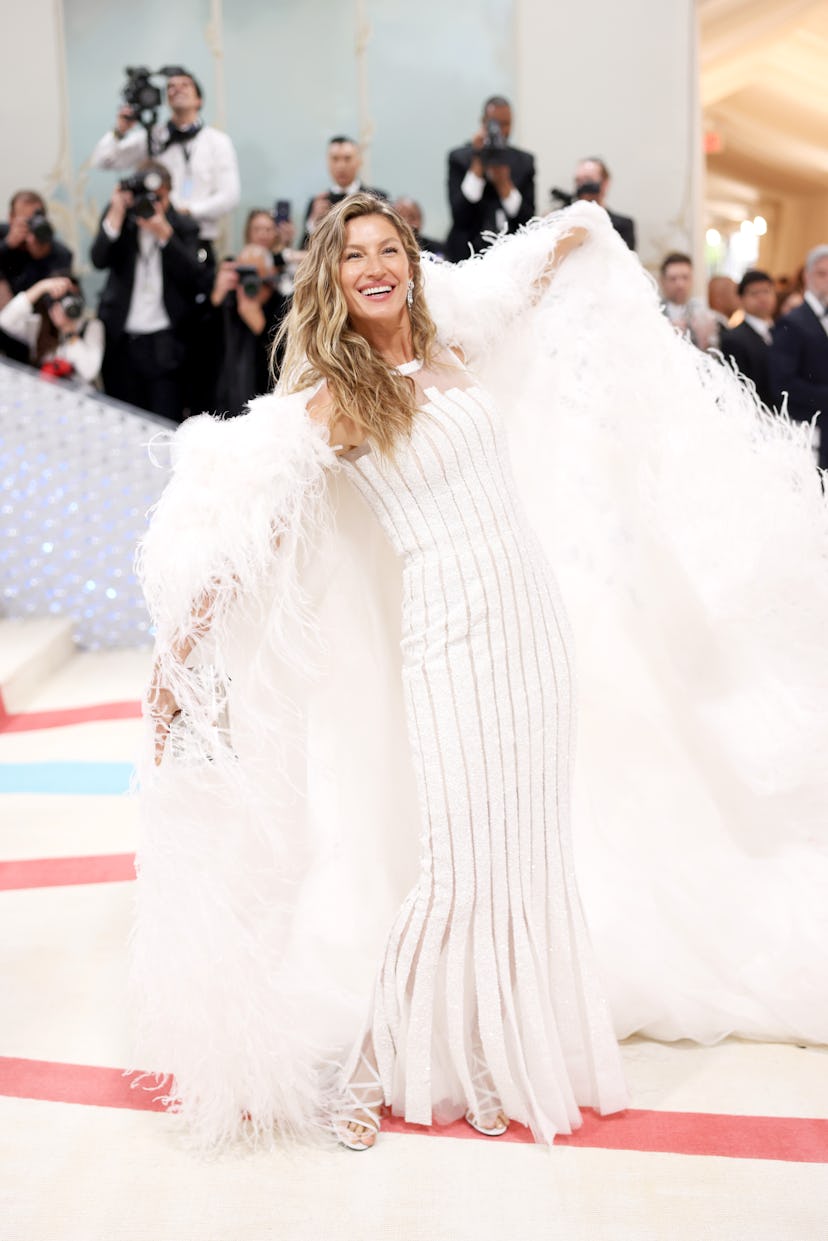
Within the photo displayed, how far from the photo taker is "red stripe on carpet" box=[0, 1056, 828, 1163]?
2031 millimetres

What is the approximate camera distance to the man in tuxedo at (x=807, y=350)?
209 inches

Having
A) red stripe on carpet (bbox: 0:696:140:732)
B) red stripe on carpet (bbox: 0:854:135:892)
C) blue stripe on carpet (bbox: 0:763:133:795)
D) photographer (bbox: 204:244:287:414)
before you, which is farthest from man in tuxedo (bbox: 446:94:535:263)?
red stripe on carpet (bbox: 0:854:135:892)

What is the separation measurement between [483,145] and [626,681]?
158 inches

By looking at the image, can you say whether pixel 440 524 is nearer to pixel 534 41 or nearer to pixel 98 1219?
pixel 98 1219

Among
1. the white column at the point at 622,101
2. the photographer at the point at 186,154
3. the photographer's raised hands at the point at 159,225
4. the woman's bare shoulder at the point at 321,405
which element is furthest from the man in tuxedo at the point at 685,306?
the woman's bare shoulder at the point at 321,405

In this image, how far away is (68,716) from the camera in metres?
4.67

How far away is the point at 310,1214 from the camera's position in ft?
6.24

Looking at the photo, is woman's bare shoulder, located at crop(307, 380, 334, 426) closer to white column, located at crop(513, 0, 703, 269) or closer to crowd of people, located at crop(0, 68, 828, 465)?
crowd of people, located at crop(0, 68, 828, 465)

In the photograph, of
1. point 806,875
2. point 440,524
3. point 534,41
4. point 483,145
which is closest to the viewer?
point 440,524

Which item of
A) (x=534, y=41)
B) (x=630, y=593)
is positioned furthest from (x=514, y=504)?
(x=534, y=41)

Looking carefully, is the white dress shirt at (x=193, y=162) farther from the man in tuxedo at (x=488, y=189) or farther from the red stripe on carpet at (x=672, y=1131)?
the red stripe on carpet at (x=672, y=1131)

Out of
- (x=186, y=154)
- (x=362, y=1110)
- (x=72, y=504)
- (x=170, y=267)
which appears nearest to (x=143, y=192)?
(x=170, y=267)

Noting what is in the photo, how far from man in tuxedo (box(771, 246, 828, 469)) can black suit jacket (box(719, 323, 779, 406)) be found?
17cm

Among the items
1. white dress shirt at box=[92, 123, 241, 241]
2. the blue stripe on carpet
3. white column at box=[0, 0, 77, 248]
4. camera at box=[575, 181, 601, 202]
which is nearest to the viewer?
the blue stripe on carpet
